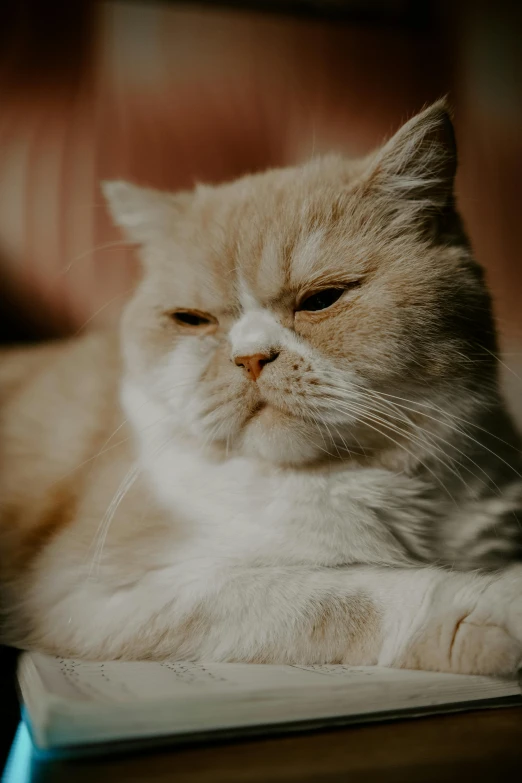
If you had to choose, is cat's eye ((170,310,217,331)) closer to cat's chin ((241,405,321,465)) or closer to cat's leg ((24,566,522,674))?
cat's chin ((241,405,321,465))

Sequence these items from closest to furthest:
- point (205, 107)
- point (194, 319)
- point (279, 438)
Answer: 1. point (279, 438)
2. point (194, 319)
3. point (205, 107)

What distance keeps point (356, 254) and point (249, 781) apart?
792mm

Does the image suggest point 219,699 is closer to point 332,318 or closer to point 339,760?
point 339,760

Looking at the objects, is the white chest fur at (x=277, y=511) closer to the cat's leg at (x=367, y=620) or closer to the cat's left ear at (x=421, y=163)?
the cat's leg at (x=367, y=620)

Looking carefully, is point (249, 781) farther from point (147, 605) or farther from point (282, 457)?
point (282, 457)

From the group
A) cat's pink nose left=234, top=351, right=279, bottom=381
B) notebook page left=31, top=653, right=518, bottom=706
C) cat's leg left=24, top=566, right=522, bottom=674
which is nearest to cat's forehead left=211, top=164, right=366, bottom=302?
cat's pink nose left=234, top=351, right=279, bottom=381

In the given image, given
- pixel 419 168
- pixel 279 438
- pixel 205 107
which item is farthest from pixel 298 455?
pixel 205 107

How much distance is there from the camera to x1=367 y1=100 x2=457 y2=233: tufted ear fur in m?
1.12

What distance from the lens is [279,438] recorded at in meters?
1.09

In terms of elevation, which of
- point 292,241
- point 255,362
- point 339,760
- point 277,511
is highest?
point 292,241

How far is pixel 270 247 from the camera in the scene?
117 cm

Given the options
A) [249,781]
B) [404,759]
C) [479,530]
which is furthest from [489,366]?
[249,781]

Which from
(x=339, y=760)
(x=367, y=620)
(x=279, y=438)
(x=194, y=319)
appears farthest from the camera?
(x=194, y=319)

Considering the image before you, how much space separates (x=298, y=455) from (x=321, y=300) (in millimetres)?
266
